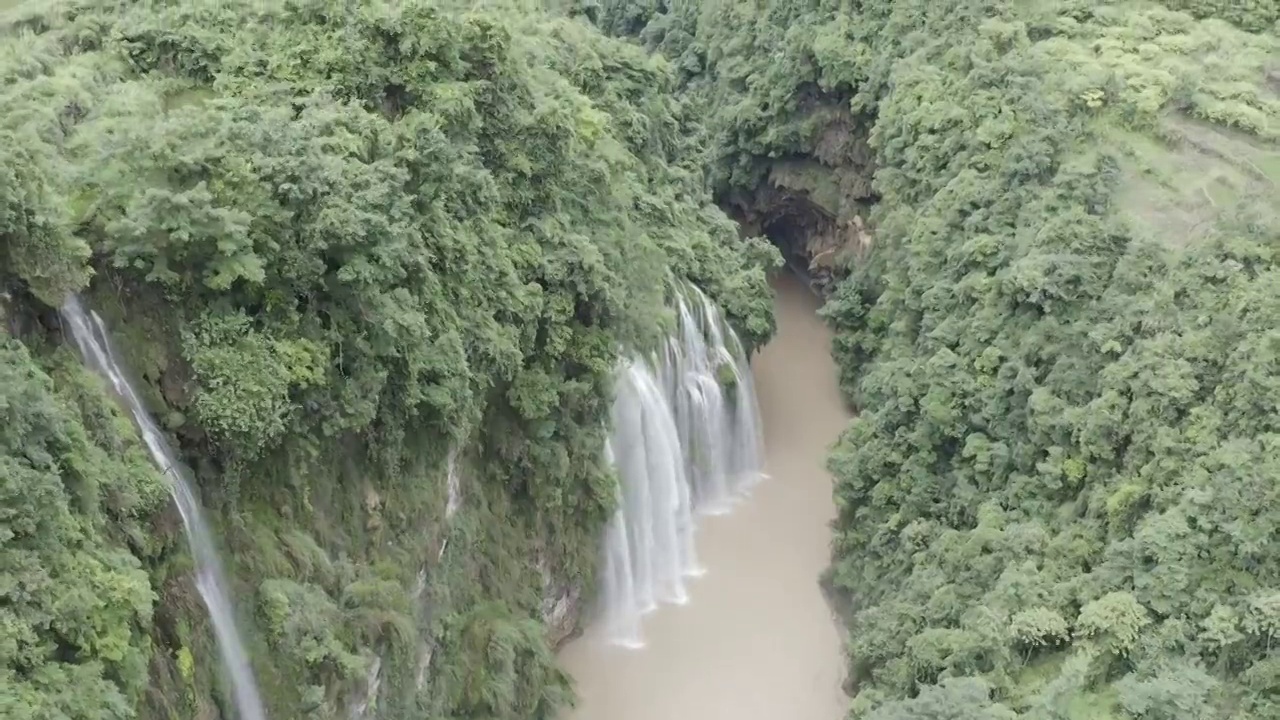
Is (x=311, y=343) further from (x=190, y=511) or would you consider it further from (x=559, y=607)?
(x=559, y=607)

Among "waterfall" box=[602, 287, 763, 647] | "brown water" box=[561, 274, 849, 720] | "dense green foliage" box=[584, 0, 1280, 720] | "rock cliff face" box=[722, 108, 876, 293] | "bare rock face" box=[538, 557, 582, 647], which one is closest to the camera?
"dense green foliage" box=[584, 0, 1280, 720]

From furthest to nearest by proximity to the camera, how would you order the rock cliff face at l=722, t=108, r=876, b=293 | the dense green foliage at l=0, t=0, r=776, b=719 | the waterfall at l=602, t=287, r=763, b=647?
the rock cliff face at l=722, t=108, r=876, b=293
the waterfall at l=602, t=287, r=763, b=647
the dense green foliage at l=0, t=0, r=776, b=719

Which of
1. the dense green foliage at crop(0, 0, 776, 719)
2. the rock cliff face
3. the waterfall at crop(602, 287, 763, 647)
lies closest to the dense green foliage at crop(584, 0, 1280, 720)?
the rock cliff face

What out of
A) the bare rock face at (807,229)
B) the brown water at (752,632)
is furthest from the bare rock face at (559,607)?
the bare rock face at (807,229)

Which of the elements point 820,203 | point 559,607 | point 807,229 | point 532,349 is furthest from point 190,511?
point 807,229

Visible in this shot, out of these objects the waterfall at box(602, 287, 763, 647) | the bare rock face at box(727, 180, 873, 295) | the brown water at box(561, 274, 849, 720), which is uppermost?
the bare rock face at box(727, 180, 873, 295)

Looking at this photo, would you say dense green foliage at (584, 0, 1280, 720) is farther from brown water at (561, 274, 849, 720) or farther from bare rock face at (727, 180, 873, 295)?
bare rock face at (727, 180, 873, 295)

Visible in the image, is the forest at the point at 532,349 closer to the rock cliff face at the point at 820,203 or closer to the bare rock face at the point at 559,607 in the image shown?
the bare rock face at the point at 559,607
